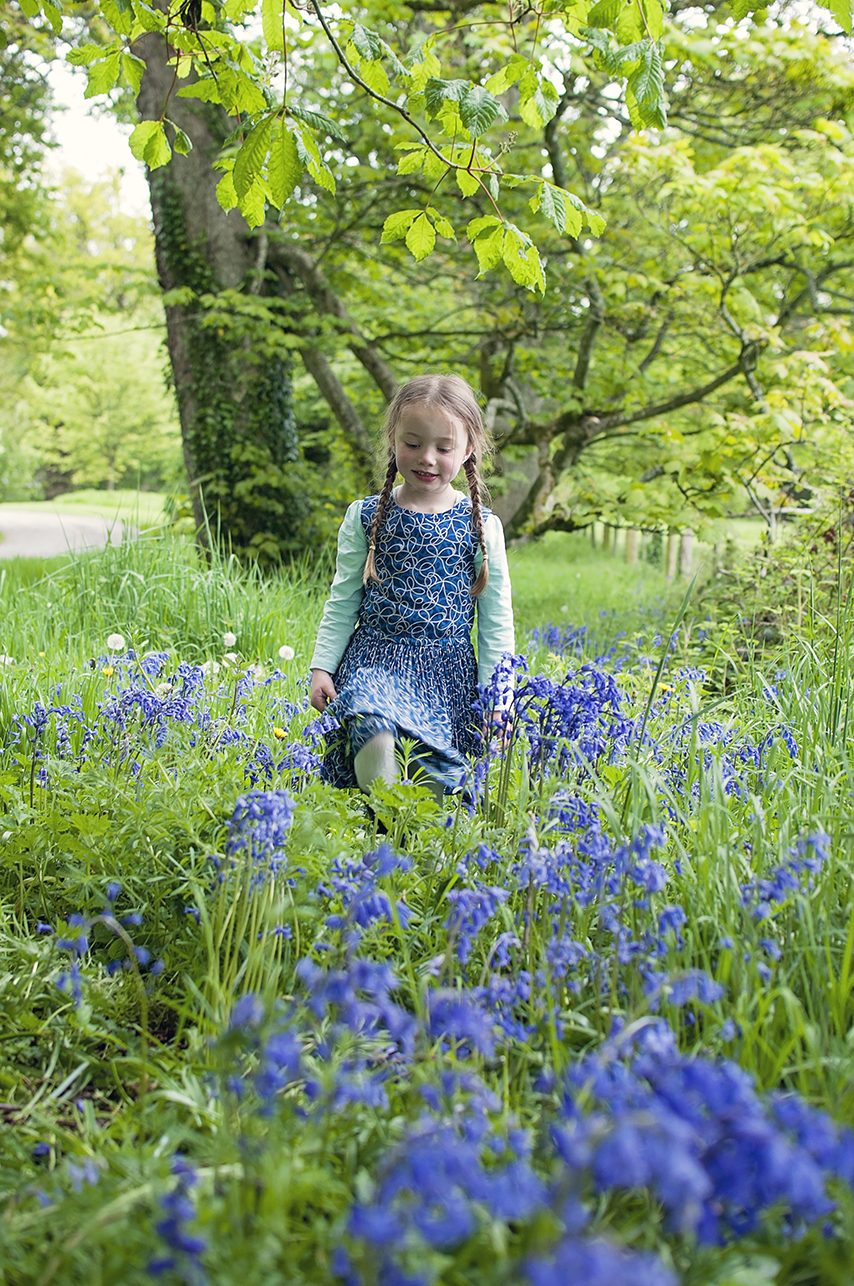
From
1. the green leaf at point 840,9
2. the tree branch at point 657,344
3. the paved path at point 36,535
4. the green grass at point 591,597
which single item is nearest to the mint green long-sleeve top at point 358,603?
the green leaf at point 840,9

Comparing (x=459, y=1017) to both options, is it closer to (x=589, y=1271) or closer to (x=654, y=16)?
(x=589, y=1271)

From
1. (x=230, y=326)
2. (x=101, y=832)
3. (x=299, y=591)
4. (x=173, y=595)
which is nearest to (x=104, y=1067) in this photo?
(x=101, y=832)

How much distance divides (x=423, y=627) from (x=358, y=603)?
303mm

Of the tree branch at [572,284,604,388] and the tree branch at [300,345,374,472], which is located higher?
the tree branch at [572,284,604,388]

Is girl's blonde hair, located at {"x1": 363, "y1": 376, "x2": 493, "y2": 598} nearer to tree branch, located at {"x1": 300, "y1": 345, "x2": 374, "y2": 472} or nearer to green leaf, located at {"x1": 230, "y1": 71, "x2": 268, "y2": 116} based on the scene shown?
green leaf, located at {"x1": 230, "y1": 71, "x2": 268, "y2": 116}

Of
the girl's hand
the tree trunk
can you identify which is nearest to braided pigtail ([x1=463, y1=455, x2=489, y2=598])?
the girl's hand

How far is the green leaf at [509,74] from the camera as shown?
8.63ft

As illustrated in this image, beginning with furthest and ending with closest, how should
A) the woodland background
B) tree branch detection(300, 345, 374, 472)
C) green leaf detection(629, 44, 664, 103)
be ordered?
tree branch detection(300, 345, 374, 472) → the woodland background → green leaf detection(629, 44, 664, 103)

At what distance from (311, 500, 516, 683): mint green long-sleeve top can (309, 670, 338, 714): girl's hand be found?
0.17 feet

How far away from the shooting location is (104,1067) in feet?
5.93

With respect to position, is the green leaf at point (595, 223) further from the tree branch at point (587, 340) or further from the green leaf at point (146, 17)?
the tree branch at point (587, 340)

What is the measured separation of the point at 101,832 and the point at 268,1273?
4.33 feet

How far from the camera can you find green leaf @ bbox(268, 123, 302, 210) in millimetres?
2291

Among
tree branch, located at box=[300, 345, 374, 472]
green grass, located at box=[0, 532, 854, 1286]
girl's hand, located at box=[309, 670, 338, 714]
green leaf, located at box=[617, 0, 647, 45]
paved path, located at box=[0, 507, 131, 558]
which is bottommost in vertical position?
paved path, located at box=[0, 507, 131, 558]
